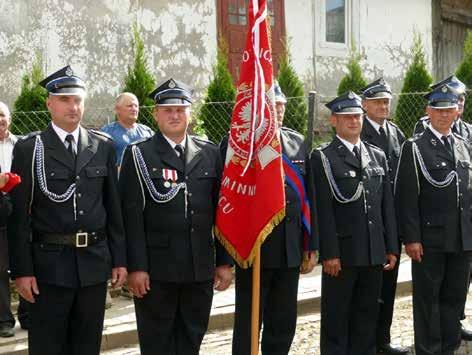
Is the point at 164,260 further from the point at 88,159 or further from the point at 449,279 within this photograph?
the point at 449,279

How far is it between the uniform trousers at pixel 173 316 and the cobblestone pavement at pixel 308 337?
1314mm

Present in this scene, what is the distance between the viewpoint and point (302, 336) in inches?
247

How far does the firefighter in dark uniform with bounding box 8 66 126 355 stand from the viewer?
406 centimetres

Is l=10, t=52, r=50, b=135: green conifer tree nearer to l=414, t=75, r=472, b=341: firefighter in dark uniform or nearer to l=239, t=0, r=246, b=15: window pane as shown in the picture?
l=414, t=75, r=472, b=341: firefighter in dark uniform

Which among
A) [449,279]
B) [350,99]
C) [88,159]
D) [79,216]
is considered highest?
[350,99]

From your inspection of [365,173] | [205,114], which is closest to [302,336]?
[365,173]

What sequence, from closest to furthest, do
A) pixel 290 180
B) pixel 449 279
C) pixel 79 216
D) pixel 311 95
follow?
pixel 79 216 < pixel 290 180 < pixel 449 279 < pixel 311 95

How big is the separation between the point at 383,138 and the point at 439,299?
1.44 m

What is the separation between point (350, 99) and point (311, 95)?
105 inches

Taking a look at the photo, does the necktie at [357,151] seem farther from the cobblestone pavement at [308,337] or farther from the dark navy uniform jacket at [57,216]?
the dark navy uniform jacket at [57,216]

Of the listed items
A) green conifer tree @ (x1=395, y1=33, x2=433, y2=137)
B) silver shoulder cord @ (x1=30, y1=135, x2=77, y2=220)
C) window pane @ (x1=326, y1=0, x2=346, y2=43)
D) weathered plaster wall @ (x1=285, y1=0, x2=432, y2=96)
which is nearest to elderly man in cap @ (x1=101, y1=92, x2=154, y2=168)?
silver shoulder cord @ (x1=30, y1=135, x2=77, y2=220)

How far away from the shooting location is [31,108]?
8.20 m

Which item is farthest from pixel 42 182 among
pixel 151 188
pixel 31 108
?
pixel 31 108

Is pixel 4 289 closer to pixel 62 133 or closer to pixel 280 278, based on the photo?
pixel 62 133
